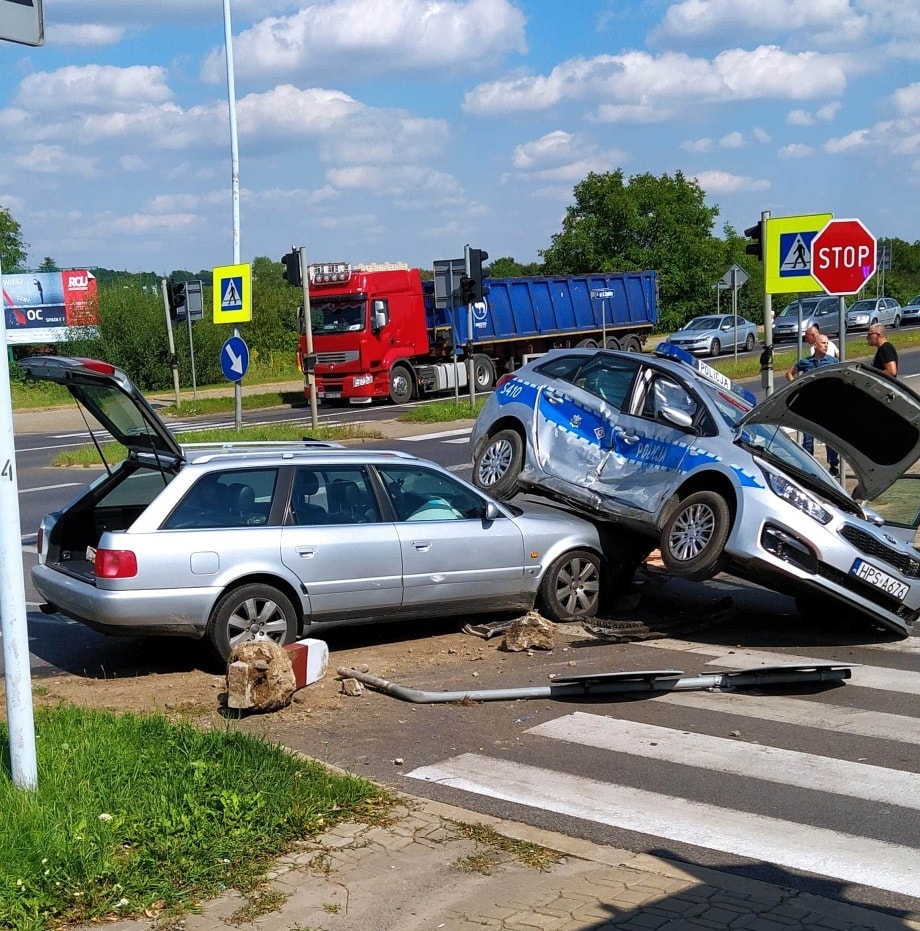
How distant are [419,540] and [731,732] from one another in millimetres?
2907

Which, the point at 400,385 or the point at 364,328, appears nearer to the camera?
the point at 364,328

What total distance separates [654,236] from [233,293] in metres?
45.8

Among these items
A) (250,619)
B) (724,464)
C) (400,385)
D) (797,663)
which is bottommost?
(797,663)

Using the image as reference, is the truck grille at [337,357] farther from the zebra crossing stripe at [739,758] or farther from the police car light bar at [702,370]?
the zebra crossing stripe at [739,758]

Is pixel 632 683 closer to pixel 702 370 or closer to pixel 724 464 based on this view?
pixel 724 464

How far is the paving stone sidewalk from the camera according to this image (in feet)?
14.6

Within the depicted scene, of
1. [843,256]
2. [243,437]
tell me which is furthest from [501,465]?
[243,437]

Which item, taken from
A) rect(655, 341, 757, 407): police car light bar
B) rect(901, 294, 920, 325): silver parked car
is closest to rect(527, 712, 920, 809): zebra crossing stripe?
rect(655, 341, 757, 407): police car light bar

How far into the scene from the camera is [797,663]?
8.78m

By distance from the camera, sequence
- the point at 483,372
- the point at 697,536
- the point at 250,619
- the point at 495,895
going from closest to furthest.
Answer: the point at 495,895 → the point at 250,619 → the point at 697,536 → the point at 483,372

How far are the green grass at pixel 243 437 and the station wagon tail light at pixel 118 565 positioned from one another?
1469cm

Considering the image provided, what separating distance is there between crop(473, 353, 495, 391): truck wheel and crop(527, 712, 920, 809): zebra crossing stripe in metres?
30.1

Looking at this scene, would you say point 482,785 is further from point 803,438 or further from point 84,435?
point 84,435

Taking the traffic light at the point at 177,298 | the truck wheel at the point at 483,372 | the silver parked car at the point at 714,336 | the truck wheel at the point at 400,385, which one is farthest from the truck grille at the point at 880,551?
the silver parked car at the point at 714,336
